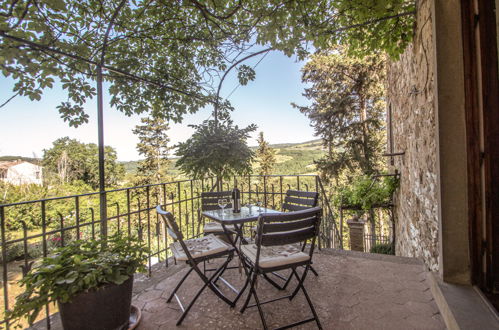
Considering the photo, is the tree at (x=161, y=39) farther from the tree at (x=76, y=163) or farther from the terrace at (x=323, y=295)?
the tree at (x=76, y=163)

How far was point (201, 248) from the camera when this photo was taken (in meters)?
2.10

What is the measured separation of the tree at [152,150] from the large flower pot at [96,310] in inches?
701

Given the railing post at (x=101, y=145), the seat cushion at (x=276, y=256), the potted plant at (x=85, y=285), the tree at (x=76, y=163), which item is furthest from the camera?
the tree at (x=76, y=163)

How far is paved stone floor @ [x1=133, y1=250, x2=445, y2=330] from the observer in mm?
1795

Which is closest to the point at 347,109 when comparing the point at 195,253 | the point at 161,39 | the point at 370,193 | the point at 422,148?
the point at 370,193

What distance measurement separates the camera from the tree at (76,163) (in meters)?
20.6

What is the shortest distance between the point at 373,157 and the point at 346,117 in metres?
1.77

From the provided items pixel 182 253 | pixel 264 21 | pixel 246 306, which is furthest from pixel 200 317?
pixel 264 21

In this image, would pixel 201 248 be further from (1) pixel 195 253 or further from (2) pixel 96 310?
(2) pixel 96 310

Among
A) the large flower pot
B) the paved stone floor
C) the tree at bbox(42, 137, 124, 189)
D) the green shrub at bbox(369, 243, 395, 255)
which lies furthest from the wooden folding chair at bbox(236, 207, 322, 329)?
the tree at bbox(42, 137, 124, 189)

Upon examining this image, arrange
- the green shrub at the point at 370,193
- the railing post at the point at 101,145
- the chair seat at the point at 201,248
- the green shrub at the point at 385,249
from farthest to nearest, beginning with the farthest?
the green shrub at the point at 385,249 → the green shrub at the point at 370,193 → the railing post at the point at 101,145 → the chair seat at the point at 201,248

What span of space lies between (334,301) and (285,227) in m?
0.90

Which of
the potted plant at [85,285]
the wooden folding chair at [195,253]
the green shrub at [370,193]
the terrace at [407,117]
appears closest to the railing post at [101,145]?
the terrace at [407,117]

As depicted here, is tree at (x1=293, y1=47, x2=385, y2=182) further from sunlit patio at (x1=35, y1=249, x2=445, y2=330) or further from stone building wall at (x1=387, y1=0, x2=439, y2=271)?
sunlit patio at (x1=35, y1=249, x2=445, y2=330)
